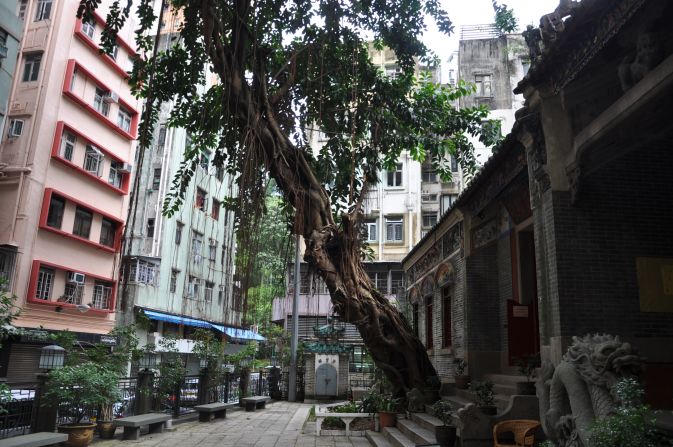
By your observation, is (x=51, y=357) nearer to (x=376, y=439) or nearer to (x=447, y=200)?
(x=376, y=439)

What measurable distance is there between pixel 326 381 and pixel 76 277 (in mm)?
10199

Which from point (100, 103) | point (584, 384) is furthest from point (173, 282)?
point (584, 384)

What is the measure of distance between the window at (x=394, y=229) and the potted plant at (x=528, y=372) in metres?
22.1

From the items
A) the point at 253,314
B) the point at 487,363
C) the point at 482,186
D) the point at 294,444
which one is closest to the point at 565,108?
the point at 482,186

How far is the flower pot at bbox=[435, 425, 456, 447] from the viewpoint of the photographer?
7789 millimetres

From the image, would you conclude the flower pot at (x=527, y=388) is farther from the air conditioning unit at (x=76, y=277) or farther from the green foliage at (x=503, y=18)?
the air conditioning unit at (x=76, y=277)

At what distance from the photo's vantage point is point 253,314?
748 centimetres

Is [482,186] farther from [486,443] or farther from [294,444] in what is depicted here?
[294,444]

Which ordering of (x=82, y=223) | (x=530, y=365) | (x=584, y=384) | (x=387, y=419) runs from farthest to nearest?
(x=82, y=223) → (x=387, y=419) → (x=530, y=365) → (x=584, y=384)

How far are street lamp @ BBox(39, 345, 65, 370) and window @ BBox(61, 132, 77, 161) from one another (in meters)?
13.1

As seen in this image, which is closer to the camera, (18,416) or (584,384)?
(584,384)

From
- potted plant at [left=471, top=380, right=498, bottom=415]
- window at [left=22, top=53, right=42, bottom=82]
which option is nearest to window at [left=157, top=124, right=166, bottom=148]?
window at [left=22, top=53, right=42, bottom=82]

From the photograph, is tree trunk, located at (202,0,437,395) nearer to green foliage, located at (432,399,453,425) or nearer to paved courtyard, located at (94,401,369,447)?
paved courtyard, located at (94,401,369,447)

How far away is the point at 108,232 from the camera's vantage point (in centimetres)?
2378
